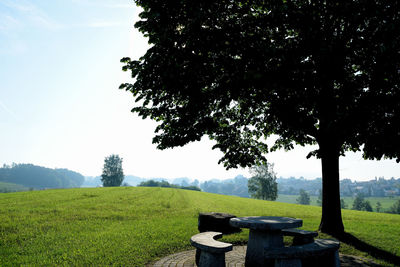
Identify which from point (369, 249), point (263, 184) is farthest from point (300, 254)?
point (263, 184)

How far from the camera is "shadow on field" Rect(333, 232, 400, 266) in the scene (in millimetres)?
8890

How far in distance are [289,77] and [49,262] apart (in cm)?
963

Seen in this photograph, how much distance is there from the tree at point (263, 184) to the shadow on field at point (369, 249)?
64.2 meters

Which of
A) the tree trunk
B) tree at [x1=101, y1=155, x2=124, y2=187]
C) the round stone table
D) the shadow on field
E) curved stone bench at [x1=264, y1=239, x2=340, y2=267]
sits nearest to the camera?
curved stone bench at [x1=264, y1=239, x2=340, y2=267]

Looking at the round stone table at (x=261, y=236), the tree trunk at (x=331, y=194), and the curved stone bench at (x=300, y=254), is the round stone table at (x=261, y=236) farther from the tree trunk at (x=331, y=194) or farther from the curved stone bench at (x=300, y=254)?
the tree trunk at (x=331, y=194)

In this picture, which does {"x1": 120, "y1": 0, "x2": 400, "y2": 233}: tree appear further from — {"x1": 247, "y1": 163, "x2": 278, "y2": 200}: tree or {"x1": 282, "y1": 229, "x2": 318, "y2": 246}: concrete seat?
{"x1": 247, "y1": 163, "x2": 278, "y2": 200}: tree

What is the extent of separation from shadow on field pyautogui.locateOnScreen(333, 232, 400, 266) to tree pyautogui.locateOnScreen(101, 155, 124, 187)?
352 feet

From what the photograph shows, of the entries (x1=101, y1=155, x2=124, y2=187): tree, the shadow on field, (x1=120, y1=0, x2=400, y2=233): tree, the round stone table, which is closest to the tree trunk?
the shadow on field

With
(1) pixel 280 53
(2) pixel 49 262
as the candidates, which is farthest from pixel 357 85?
(2) pixel 49 262

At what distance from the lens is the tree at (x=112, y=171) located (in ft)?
357

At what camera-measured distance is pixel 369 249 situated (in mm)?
10258

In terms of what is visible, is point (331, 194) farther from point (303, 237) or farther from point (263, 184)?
point (263, 184)

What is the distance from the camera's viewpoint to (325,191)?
41.4 feet

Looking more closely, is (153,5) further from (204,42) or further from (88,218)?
(88,218)
